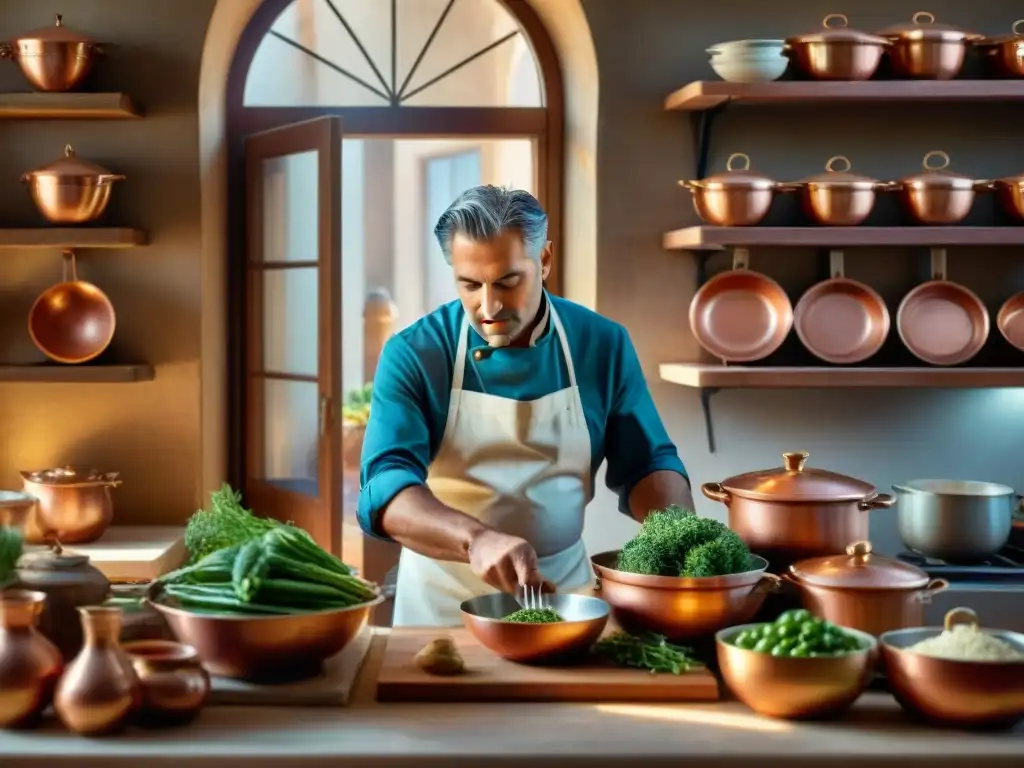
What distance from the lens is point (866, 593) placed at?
2018 mm

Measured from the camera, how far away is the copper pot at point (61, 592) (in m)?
1.96

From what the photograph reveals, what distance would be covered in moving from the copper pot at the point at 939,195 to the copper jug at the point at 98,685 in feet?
9.50

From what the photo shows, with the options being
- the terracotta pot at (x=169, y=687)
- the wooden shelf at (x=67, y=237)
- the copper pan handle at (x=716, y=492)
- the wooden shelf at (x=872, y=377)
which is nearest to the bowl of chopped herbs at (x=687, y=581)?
the copper pan handle at (x=716, y=492)

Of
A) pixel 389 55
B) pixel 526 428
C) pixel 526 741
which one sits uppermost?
pixel 389 55

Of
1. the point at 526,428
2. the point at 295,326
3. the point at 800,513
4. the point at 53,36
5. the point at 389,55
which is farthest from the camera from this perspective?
the point at 389,55

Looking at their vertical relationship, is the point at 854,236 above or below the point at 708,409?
above

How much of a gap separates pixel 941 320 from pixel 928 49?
0.84m

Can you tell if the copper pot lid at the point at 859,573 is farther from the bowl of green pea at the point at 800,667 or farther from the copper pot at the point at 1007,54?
the copper pot at the point at 1007,54

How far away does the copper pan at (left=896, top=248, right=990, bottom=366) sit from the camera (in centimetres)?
406

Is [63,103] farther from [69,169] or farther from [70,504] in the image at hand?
[70,504]

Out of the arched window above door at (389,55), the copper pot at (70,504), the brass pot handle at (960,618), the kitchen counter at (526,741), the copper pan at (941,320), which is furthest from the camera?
the arched window above door at (389,55)

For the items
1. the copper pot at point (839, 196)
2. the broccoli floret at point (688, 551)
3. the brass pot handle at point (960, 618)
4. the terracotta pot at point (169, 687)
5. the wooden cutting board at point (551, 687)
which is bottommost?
the wooden cutting board at point (551, 687)

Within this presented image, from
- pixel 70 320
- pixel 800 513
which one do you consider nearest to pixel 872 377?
pixel 800 513

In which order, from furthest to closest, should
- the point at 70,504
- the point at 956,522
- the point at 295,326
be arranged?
the point at 295,326, the point at 70,504, the point at 956,522
